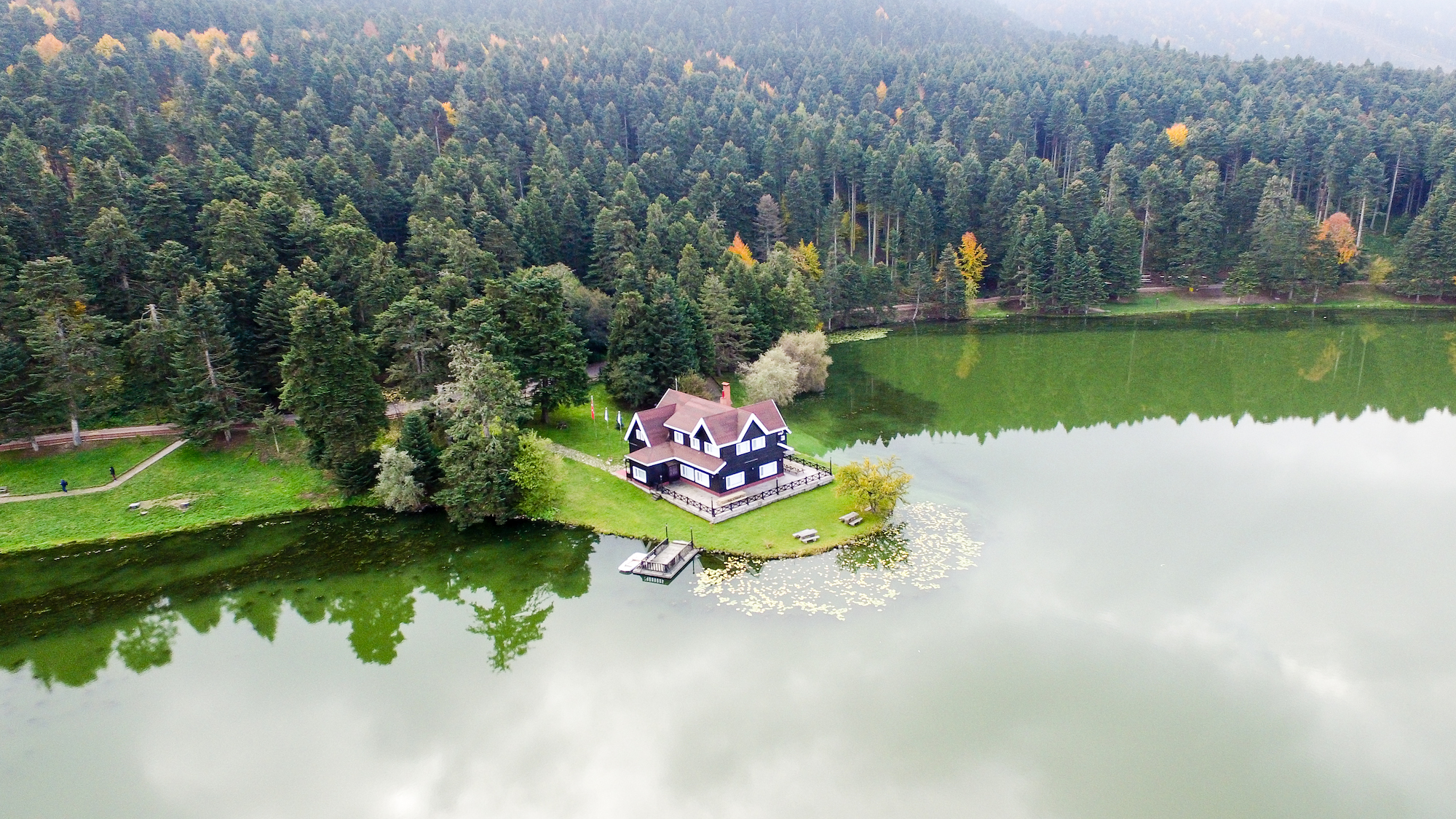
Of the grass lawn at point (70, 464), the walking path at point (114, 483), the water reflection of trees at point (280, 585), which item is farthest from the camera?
the grass lawn at point (70, 464)

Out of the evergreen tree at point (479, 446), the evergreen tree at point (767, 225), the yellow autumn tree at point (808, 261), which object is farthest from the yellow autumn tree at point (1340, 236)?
the evergreen tree at point (479, 446)

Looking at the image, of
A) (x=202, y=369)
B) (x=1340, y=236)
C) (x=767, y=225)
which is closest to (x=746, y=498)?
(x=202, y=369)

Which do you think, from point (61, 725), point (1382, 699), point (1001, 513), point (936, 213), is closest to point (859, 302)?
point (936, 213)

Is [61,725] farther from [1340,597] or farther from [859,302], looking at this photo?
[859,302]

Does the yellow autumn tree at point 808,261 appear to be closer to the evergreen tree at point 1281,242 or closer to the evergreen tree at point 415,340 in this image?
the evergreen tree at point 415,340

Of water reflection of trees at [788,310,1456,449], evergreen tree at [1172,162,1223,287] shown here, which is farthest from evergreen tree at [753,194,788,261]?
evergreen tree at [1172,162,1223,287]

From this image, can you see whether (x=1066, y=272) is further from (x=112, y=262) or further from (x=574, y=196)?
(x=112, y=262)
